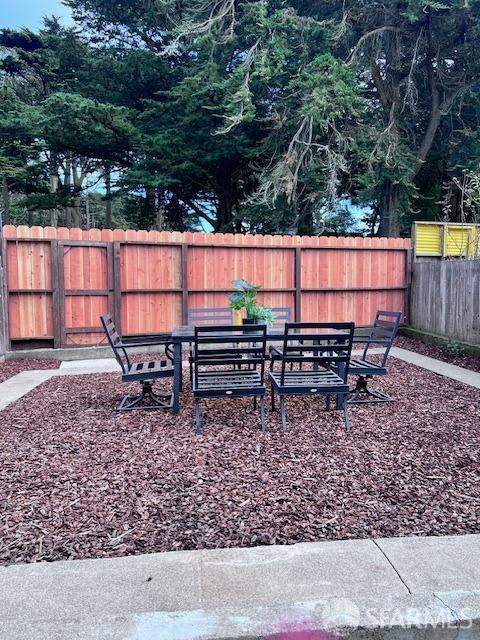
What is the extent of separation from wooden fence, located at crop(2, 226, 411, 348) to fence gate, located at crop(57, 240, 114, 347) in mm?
17

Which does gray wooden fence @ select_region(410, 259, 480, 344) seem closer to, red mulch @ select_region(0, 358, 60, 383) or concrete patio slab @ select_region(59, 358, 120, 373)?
concrete patio slab @ select_region(59, 358, 120, 373)

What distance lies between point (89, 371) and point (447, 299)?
21.3 ft

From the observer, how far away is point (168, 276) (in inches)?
323

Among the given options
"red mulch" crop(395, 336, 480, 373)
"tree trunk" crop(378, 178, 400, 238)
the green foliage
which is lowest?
"red mulch" crop(395, 336, 480, 373)

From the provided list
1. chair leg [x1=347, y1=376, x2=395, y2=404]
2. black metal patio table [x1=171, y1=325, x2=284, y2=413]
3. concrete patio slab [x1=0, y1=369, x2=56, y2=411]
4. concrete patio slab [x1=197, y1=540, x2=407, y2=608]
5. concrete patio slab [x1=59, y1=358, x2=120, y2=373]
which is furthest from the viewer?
concrete patio slab [x1=59, y1=358, x2=120, y2=373]

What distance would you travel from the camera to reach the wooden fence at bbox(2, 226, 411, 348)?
24.4 ft

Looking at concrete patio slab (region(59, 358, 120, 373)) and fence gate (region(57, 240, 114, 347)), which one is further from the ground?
fence gate (region(57, 240, 114, 347))

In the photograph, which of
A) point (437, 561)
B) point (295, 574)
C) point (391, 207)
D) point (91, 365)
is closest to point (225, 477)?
point (295, 574)

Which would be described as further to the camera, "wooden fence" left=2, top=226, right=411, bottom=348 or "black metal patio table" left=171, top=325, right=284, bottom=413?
"wooden fence" left=2, top=226, right=411, bottom=348

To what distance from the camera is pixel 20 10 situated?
16156 millimetres

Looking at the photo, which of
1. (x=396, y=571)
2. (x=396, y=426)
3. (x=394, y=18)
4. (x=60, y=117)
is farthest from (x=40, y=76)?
(x=396, y=571)

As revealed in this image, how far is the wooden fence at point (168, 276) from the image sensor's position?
7445 mm

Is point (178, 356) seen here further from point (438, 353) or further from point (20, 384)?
point (438, 353)

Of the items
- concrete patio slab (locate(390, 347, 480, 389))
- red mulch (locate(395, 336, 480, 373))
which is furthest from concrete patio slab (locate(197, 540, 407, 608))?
red mulch (locate(395, 336, 480, 373))
